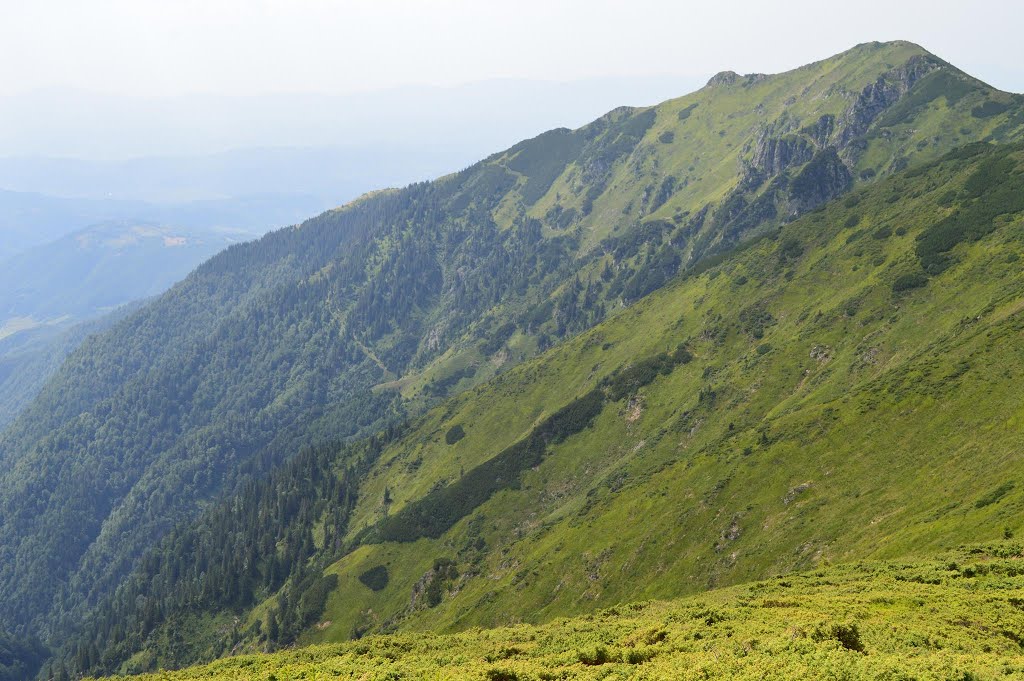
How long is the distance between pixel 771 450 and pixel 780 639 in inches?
2963

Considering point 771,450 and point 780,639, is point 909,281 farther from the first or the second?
point 780,639

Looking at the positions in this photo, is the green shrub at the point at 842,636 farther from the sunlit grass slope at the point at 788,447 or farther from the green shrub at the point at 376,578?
the green shrub at the point at 376,578

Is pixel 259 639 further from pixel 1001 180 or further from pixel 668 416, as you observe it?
pixel 1001 180

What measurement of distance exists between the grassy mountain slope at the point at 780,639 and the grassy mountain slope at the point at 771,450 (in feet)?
49.4

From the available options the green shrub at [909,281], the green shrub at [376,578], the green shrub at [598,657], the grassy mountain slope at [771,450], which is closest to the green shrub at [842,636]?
the green shrub at [598,657]

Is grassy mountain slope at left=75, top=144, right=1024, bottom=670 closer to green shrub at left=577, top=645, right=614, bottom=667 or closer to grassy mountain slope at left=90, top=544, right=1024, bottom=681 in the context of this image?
grassy mountain slope at left=90, top=544, right=1024, bottom=681

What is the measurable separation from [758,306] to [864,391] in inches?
2784

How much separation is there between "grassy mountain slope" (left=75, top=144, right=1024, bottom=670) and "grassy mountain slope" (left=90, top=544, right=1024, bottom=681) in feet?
49.4

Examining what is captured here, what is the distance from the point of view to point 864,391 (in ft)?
371

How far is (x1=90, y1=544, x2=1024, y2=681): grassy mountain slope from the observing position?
121ft

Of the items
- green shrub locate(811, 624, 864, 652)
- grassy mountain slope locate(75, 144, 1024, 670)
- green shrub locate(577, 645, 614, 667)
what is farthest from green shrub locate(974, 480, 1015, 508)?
green shrub locate(577, 645, 614, 667)

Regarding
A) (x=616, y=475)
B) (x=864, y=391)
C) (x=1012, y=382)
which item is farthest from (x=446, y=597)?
(x=1012, y=382)

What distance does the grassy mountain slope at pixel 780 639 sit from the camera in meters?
36.8

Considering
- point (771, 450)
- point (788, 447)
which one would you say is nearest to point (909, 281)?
point (788, 447)
